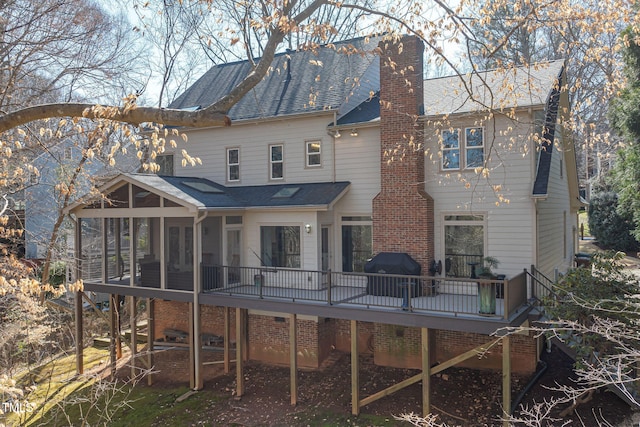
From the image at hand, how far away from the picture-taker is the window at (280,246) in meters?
13.5

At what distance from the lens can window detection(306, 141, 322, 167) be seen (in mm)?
14008

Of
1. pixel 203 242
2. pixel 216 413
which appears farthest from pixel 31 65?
pixel 216 413

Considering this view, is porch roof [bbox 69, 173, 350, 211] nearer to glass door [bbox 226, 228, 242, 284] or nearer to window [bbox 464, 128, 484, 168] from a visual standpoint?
glass door [bbox 226, 228, 242, 284]

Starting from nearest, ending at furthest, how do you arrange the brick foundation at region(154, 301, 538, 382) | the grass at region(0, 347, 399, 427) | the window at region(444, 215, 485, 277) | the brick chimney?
the grass at region(0, 347, 399, 427), the brick foundation at region(154, 301, 538, 382), the window at region(444, 215, 485, 277), the brick chimney

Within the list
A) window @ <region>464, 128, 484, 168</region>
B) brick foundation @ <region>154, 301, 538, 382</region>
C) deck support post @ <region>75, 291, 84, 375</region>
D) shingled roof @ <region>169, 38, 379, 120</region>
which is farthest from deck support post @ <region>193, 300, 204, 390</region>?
window @ <region>464, 128, 484, 168</region>

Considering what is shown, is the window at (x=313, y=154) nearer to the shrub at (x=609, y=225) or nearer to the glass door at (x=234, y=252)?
the glass door at (x=234, y=252)

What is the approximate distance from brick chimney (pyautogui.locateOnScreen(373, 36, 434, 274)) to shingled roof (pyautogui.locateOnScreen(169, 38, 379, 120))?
1.72 meters

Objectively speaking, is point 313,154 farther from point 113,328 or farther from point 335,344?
point 113,328

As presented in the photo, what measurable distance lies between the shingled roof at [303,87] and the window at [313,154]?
1.05 metres

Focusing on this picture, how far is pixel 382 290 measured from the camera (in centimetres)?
1173

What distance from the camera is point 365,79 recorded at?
49.6 feet

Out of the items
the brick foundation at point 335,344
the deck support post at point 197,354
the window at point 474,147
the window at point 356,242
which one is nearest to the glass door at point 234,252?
the brick foundation at point 335,344

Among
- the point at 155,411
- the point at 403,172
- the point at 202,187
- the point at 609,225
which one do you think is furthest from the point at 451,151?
the point at 609,225

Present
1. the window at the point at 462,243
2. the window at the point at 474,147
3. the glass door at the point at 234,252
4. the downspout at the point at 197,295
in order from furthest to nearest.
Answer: the glass door at the point at 234,252 < the downspout at the point at 197,295 < the window at the point at 474,147 < the window at the point at 462,243
